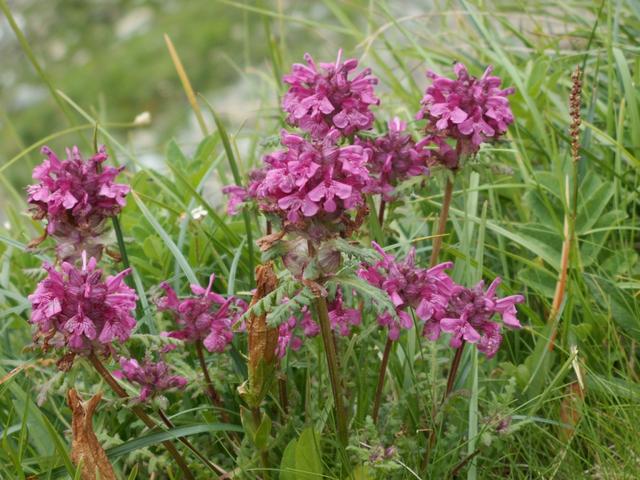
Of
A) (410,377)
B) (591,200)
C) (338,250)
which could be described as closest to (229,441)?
(410,377)

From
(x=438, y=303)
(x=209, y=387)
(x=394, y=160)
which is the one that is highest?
(x=394, y=160)

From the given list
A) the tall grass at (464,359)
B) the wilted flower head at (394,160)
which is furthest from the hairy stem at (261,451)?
the wilted flower head at (394,160)

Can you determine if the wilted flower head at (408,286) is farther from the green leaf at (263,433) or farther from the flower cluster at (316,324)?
the green leaf at (263,433)

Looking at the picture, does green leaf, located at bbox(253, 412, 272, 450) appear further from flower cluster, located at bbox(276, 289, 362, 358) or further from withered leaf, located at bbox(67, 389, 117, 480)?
withered leaf, located at bbox(67, 389, 117, 480)

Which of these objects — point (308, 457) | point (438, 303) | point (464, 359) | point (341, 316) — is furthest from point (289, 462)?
point (464, 359)

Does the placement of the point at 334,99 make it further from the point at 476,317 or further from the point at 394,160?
the point at 476,317

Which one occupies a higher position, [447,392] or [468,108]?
[468,108]
